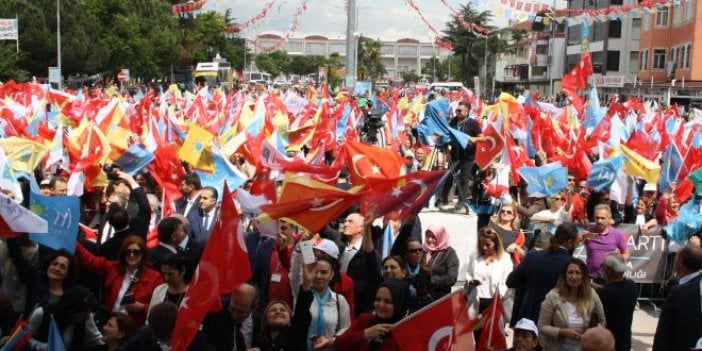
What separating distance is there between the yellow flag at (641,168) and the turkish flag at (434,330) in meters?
6.63

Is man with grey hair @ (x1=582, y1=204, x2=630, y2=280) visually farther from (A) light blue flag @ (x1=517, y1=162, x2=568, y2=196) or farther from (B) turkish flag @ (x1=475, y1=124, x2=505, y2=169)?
(B) turkish flag @ (x1=475, y1=124, x2=505, y2=169)

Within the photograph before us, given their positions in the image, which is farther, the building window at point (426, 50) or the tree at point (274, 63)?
the building window at point (426, 50)

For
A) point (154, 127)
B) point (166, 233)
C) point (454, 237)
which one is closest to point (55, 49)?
point (154, 127)

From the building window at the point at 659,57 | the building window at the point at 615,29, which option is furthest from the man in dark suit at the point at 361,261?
the building window at the point at 615,29

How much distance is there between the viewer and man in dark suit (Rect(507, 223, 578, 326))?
651cm

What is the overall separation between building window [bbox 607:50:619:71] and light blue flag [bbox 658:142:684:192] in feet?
177

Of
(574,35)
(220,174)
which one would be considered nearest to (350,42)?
(220,174)

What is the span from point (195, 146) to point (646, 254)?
5.30 metres

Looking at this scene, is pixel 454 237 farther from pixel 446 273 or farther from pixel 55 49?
pixel 55 49

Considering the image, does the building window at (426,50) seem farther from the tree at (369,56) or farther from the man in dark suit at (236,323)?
the man in dark suit at (236,323)

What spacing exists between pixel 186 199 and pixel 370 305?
3.54 m

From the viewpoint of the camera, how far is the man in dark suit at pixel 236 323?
5.28 metres

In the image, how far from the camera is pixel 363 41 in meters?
112

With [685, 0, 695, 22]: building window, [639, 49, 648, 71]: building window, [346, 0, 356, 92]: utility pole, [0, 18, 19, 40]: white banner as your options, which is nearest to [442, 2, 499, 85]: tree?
[639, 49, 648, 71]: building window
